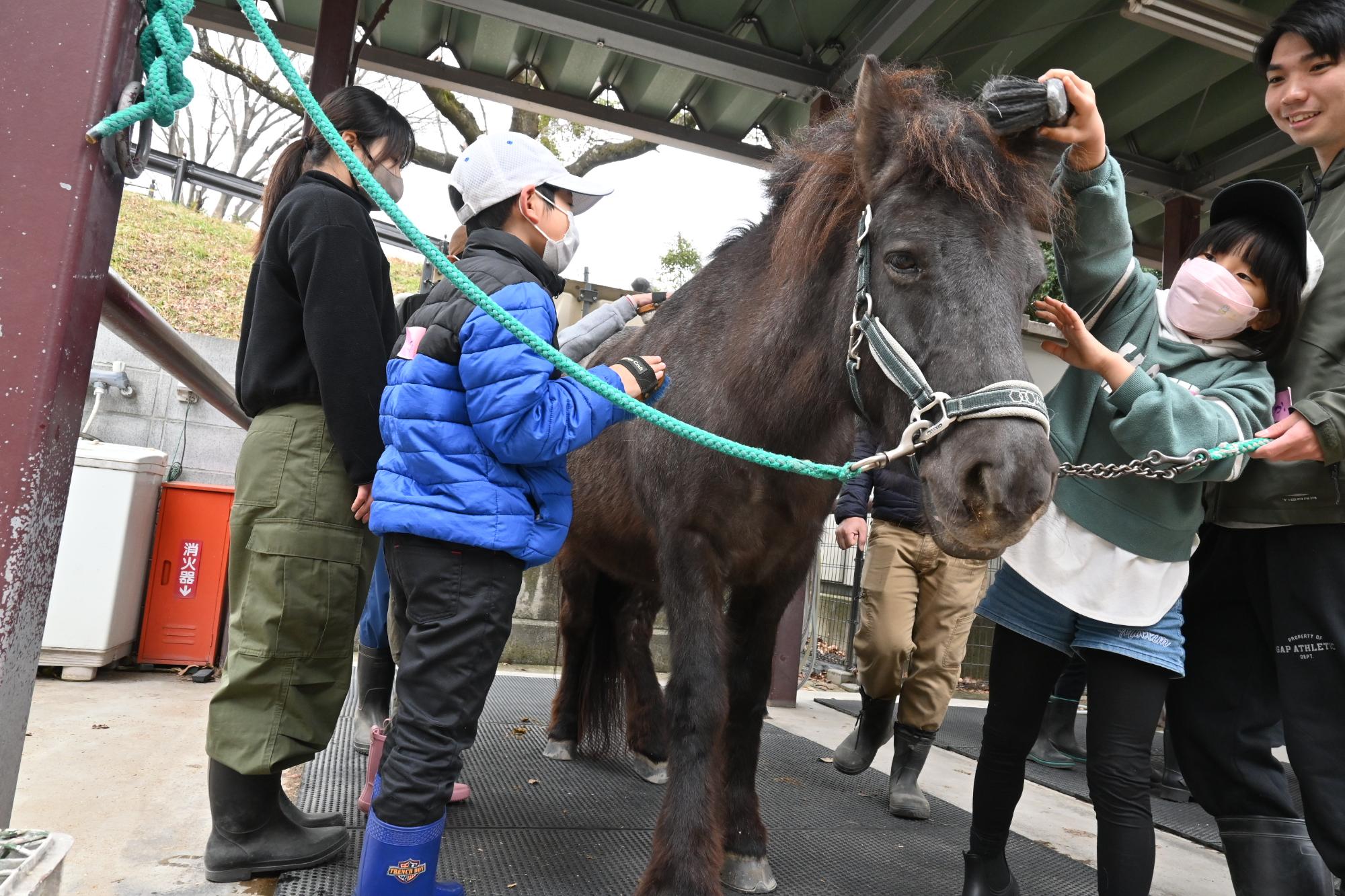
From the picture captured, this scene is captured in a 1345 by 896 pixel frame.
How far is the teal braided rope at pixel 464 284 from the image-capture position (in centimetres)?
126

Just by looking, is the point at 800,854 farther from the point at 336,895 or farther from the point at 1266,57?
the point at 1266,57

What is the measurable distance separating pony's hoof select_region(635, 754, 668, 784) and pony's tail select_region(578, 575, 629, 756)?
18cm

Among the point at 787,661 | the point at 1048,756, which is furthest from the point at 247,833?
the point at 1048,756

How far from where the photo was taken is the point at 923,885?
239 centimetres

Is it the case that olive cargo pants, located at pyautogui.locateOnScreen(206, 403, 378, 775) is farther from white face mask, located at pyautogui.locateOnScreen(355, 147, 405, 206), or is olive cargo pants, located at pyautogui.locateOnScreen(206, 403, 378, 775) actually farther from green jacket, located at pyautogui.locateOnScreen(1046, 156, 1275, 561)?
green jacket, located at pyautogui.locateOnScreen(1046, 156, 1275, 561)

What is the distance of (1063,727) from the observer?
4539 millimetres

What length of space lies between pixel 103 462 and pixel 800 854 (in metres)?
3.79

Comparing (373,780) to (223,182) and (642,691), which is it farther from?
(223,182)

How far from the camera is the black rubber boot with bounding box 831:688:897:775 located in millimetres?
3416

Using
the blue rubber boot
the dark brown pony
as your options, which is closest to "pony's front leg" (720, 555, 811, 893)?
the dark brown pony

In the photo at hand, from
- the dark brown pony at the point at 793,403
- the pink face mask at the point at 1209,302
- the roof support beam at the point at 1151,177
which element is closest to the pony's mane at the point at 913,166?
the dark brown pony at the point at 793,403

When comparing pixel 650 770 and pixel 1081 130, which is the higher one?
pixel 1081 130

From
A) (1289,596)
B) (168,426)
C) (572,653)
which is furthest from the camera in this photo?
(168,426)

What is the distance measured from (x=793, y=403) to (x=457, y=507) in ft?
2.90
